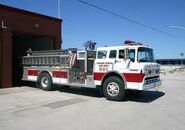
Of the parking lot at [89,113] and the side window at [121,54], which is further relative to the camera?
the side window at [121,54]

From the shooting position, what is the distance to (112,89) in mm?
13031

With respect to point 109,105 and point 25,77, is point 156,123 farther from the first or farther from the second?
point 25,77

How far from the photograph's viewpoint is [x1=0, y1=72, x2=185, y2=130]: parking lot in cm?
823

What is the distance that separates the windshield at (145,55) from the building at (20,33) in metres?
8.45

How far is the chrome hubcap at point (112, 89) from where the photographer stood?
42.4 feet

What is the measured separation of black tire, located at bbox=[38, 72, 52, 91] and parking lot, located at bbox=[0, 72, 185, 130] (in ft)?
8.48

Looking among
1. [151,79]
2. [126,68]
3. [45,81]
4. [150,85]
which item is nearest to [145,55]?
[151,79]

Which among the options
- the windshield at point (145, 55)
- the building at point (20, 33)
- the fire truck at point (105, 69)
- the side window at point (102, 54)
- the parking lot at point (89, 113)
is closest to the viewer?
the parking lot at point (89, 113)

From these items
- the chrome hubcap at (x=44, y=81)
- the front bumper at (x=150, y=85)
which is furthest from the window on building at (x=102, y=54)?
the chrome hubcap at (x=44, y=81)

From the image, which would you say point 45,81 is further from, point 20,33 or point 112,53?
point 112,53

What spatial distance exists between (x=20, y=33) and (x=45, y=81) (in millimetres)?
5030

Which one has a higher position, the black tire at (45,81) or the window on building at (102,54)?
the window on building at (102,54)

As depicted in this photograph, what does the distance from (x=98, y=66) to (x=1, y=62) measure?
6561 millimetres

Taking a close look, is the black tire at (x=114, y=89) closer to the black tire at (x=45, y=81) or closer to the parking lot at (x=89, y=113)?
the parking lot at (x=89, y=113)
